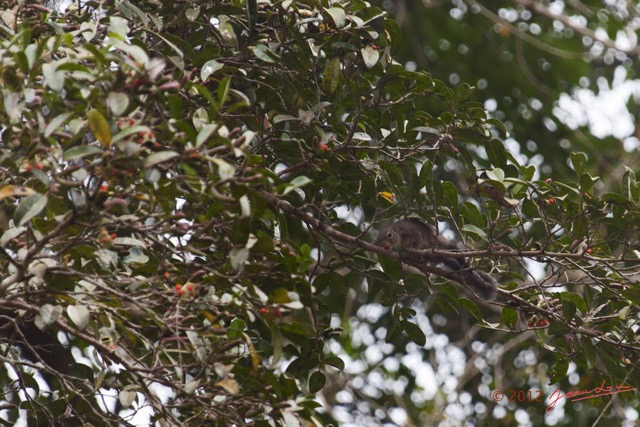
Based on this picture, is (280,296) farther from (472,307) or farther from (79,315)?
(472,307)

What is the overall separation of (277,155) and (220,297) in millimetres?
738

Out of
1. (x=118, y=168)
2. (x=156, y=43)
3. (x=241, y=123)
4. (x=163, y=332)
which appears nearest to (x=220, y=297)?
(x=163, y=332)

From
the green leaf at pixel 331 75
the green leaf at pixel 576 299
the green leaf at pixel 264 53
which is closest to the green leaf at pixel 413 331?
the green leaf at pixel 576 299

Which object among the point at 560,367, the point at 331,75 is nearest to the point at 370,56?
the point at 331,75

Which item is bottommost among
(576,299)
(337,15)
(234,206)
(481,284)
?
(481,284)

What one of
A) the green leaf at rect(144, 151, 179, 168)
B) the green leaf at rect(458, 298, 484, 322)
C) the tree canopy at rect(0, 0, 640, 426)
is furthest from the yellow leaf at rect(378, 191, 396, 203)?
the green leaf at rect(144, 151, 179, 168)

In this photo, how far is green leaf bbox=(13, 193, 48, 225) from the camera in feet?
6.57

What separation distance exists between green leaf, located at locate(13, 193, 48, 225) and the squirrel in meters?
1.37

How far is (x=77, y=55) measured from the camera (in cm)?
231

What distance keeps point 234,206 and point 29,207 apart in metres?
0.55

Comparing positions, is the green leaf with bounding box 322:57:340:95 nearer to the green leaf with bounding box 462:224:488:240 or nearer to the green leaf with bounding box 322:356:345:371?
the green leaf with bounding box 462:224:488:240

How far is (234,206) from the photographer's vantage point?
2.28 m

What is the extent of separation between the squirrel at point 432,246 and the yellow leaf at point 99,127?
49.9 inches

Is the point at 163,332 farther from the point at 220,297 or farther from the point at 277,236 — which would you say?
the point at 277,236
